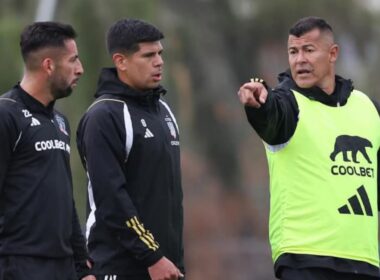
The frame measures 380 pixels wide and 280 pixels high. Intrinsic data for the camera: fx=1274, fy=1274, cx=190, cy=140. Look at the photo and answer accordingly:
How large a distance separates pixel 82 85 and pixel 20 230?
11.6 metres

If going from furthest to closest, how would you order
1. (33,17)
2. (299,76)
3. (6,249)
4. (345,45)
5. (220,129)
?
(220,129)
(345,45)
(33,17)
(299,76)
(6,249)

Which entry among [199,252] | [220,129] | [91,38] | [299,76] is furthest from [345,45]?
[299,76]

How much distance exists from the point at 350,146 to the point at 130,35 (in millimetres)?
1518

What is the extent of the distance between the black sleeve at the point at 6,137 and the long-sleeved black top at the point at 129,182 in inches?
19.4

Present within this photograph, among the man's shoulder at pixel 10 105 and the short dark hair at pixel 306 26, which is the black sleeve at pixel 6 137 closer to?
the man's shoulder at pixel 10 105

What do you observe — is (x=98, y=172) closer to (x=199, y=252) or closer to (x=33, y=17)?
(x=33, y=17)

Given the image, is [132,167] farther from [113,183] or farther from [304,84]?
[304,84]

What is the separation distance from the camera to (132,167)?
765 centimetres

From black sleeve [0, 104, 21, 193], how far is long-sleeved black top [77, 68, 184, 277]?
1.61 ft

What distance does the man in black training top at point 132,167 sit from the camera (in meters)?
7.45

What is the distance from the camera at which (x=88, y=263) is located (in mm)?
7812

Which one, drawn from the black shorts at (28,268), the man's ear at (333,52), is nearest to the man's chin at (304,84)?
the man's ear at (333,52)

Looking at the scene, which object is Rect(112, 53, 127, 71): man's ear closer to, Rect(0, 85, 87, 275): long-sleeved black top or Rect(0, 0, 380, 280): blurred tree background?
Rect(0, 85, 87, 275): long-sleeved black top

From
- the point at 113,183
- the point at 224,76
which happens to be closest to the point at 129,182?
the point at 113,183
